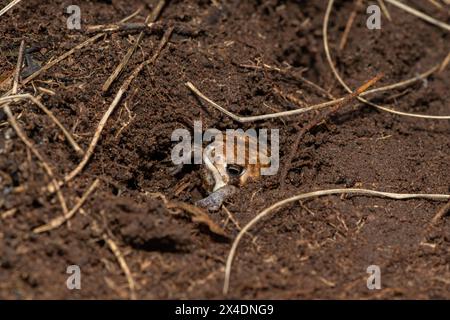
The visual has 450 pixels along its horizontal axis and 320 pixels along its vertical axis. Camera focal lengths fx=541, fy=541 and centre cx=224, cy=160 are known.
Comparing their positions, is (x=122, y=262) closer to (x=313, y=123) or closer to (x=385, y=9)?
(x=313, y=123)

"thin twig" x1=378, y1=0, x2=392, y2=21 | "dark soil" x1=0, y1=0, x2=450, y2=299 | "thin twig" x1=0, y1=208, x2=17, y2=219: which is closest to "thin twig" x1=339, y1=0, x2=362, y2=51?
"dark soil" x1=0, y1=0, x2=450, y2=299

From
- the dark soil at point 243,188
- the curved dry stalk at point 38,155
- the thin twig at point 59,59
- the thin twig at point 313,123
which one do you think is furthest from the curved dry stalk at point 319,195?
the thin twig at point 59,59

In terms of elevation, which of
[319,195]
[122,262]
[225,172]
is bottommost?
[122,262]

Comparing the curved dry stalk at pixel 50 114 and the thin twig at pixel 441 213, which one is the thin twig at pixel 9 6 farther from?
the thin twig at pixel 441 213

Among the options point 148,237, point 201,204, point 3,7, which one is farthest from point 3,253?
point 3,7

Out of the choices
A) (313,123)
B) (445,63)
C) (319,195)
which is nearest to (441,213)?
(319,195)

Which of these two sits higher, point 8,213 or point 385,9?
point 385,9
